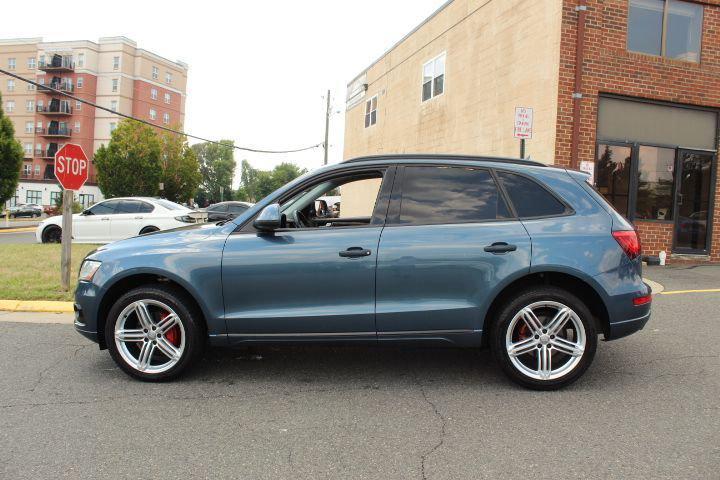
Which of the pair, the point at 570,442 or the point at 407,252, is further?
the point at 407,252

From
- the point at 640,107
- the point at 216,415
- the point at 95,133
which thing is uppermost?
the point at 95,133

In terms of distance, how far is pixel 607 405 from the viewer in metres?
4.00

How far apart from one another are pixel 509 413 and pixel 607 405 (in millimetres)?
738

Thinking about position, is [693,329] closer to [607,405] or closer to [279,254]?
[607,405]

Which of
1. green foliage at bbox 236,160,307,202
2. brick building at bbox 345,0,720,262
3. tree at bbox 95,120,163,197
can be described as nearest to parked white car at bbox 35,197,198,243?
brick building at bbox 345,0,720,262

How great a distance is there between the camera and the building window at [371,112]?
23312 millimetres

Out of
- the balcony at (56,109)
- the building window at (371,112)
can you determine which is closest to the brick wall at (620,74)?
the building window at (371,112)

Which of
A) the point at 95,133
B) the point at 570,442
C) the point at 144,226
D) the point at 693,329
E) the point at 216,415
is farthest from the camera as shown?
the point at 95,133

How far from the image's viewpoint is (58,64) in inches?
2657

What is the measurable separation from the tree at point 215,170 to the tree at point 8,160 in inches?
2622

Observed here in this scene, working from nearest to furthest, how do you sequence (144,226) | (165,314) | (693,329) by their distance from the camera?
(165,314) → (693,329) → (144,226)

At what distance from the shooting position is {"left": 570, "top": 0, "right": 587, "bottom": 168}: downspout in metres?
11.2

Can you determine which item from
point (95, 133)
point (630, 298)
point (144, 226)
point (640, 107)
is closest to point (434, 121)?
point (640, 107)

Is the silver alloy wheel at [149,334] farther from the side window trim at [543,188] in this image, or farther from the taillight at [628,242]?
the taillight at [628,242]
